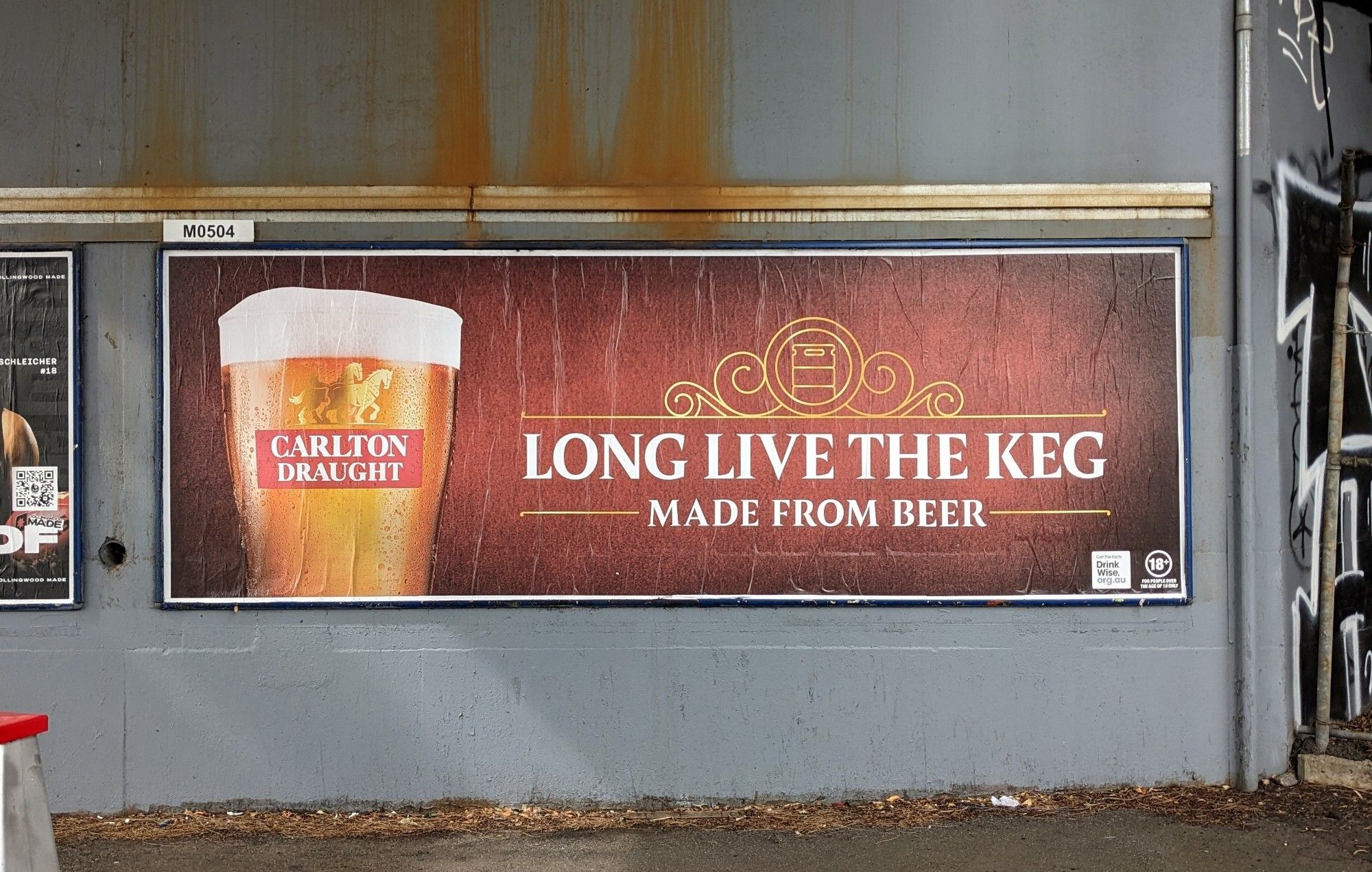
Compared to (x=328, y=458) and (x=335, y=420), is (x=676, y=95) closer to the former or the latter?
(x=335, y=420)

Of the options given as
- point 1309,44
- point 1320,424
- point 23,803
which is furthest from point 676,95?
point 23,803

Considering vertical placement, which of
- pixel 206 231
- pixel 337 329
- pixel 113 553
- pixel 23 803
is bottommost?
pixel 23 803

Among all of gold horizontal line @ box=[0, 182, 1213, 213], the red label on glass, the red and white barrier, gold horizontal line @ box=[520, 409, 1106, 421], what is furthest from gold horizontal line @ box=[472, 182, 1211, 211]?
the red and white barrier

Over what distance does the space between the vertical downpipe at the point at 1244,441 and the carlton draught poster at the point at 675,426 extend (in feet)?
0.89

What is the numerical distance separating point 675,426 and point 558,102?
5.57 ft

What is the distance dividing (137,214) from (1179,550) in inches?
212

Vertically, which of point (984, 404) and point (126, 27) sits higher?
point (126, 27)

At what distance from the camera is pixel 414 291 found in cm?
538

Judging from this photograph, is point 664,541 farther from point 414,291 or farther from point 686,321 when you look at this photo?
point 414,291

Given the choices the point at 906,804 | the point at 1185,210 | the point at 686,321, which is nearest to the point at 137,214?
the point at 686,321

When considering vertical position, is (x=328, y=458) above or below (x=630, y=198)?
below

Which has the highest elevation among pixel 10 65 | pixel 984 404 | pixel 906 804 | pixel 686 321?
pixel 10 65

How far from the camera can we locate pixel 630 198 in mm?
5363

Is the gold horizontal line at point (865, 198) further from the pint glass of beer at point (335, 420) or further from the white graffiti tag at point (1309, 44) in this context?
the white graffiti tag at point (1309, 44)
